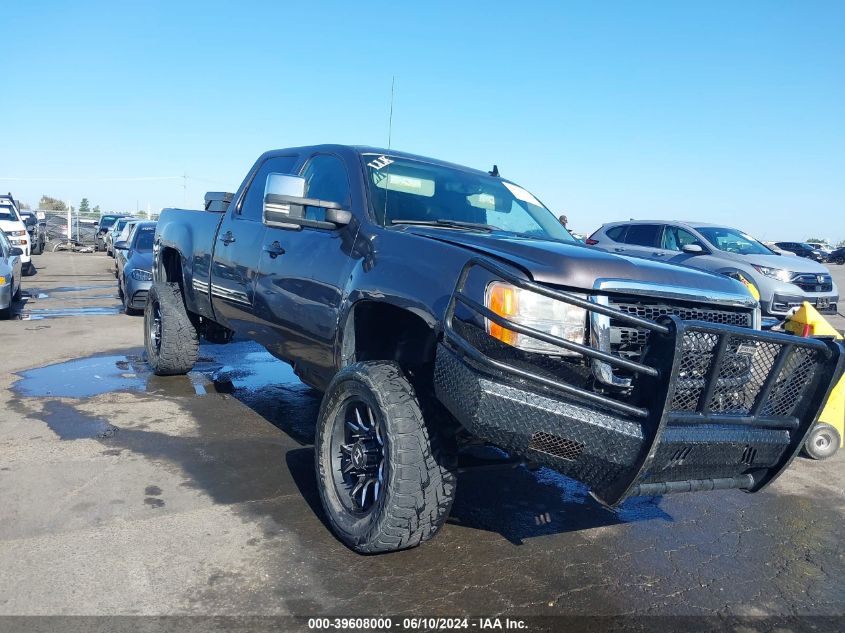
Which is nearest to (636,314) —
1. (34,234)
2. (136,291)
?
(136,291)

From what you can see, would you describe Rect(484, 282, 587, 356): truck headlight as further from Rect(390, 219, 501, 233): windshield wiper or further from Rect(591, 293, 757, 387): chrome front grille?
Rect(390, 219, 501, 233): windshield wiper

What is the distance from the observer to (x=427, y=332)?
3709mm

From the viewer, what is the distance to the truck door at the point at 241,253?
16.1ft

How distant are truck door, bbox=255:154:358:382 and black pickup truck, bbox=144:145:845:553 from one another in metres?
0.02

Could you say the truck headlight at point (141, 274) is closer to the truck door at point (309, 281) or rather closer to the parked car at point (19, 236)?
the truck door at point (309, 281)

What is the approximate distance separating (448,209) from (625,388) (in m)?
1.86

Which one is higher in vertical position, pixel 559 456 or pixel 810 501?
pixel 559 456

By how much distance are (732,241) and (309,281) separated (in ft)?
34.9

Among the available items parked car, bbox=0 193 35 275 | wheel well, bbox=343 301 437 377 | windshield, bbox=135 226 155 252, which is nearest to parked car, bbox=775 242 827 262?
parked car, bbox=0 193 35 275

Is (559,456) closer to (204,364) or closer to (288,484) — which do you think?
(288,484)

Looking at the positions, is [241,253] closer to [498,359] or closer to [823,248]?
[498,359]

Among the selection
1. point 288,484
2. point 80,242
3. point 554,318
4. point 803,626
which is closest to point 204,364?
point 288,484

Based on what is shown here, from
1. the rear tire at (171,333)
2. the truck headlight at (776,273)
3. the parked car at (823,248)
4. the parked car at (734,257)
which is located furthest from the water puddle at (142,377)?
the parked car at (823,248)

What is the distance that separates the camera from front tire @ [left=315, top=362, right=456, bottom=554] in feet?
10.2
